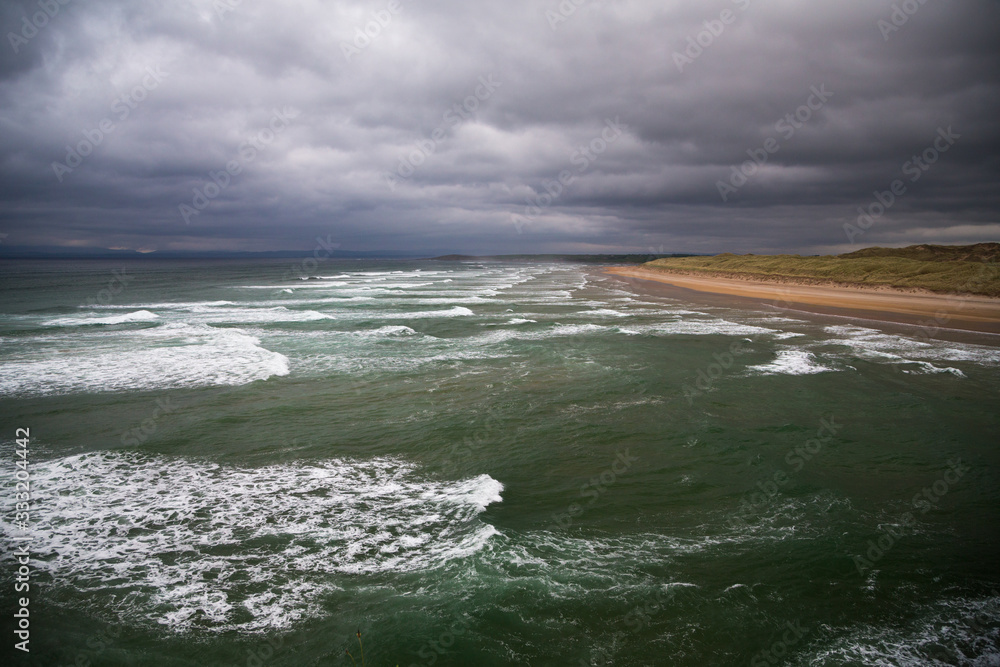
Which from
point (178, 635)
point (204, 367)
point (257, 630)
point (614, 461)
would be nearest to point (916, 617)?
point (614, 461)

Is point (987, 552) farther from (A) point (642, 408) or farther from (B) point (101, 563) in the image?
(B) point (101, 563)

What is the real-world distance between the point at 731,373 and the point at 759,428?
4867mm

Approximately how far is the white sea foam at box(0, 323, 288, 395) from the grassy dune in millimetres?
44622

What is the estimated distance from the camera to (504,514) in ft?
22.6

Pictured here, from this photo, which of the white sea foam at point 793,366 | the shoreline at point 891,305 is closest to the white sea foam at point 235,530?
the white sea foam at point 793,366

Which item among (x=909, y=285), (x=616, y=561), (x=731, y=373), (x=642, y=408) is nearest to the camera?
(x=616, y=561)

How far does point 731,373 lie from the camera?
14828 millimetres

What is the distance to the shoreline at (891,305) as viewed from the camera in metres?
25.8

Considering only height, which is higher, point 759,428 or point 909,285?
point 909,285
